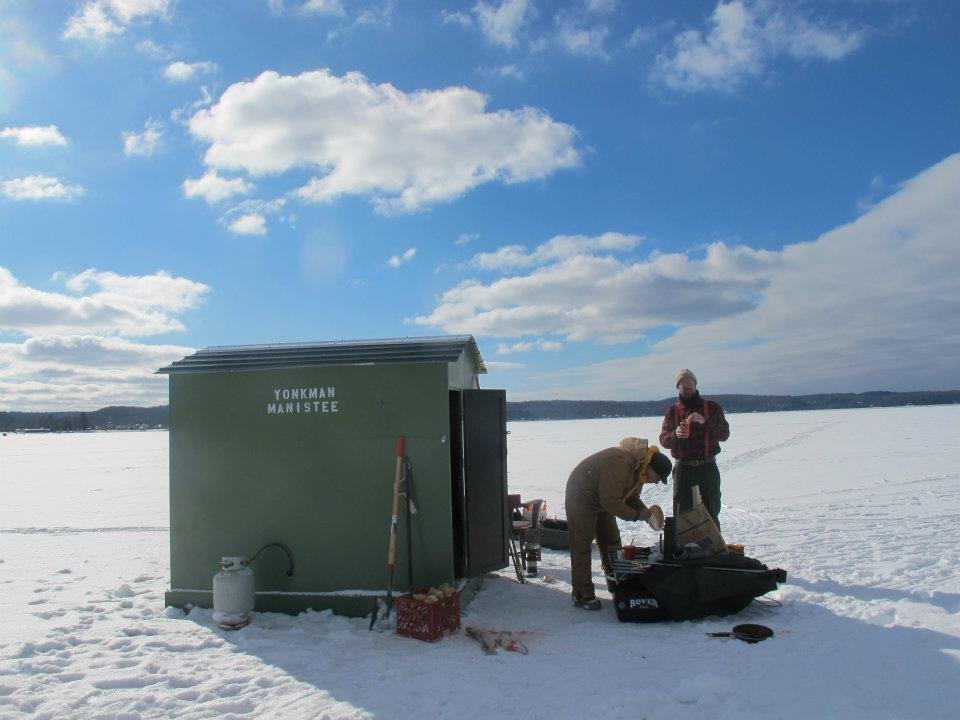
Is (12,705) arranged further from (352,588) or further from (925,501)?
(925,501)

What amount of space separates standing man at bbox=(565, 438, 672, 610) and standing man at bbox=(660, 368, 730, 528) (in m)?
0.91

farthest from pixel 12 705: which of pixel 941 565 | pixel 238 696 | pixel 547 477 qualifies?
pixel 547 477

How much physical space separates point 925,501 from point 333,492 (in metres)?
9.67

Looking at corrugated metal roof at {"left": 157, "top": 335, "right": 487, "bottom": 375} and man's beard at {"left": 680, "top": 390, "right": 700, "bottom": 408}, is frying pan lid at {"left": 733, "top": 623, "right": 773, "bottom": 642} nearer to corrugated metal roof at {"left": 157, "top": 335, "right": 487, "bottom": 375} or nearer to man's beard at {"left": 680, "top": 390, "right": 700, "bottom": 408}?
man's beard at {"left": 680, "top": 390, "right": 700, "bottom": 408}

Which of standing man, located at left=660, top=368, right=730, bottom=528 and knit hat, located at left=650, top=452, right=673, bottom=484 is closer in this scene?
knit hat, located at left=650, top=452, right=673, bottom=484

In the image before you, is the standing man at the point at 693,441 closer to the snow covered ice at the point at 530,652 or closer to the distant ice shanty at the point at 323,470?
the snow covered ice at the point at 530,652

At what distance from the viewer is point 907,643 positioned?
4.75m

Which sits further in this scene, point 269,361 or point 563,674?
point 269,361

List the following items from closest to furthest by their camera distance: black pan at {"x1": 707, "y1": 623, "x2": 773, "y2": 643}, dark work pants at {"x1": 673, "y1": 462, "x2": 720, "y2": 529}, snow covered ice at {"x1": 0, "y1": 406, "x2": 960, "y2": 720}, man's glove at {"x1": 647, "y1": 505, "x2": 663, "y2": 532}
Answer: snow covered ice at {"x1": 0, "y1": 406, "x2": 960, "y2": 720} < black pan at {"x1": 707, "y1": 623, "x2": 773, "y2": 643} < man's glove at {"x1": 647, "y1": 505, "x2": 663, "y2": 532} < dark work pants at {"x1": 673, "y1": 462, "x2": 720, "y2": 529}

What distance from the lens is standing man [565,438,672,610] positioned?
600cm

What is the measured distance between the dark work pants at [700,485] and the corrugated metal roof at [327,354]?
103 inches

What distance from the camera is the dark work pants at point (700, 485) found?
278 inches

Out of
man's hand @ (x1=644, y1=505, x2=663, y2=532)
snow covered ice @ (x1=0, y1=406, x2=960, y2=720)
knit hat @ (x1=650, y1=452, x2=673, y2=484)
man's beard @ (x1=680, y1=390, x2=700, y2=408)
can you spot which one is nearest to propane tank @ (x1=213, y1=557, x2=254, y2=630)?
snow covered ice @ (x1=0, y1=406, x2=960, y2=720)

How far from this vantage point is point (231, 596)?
18.4 ft
